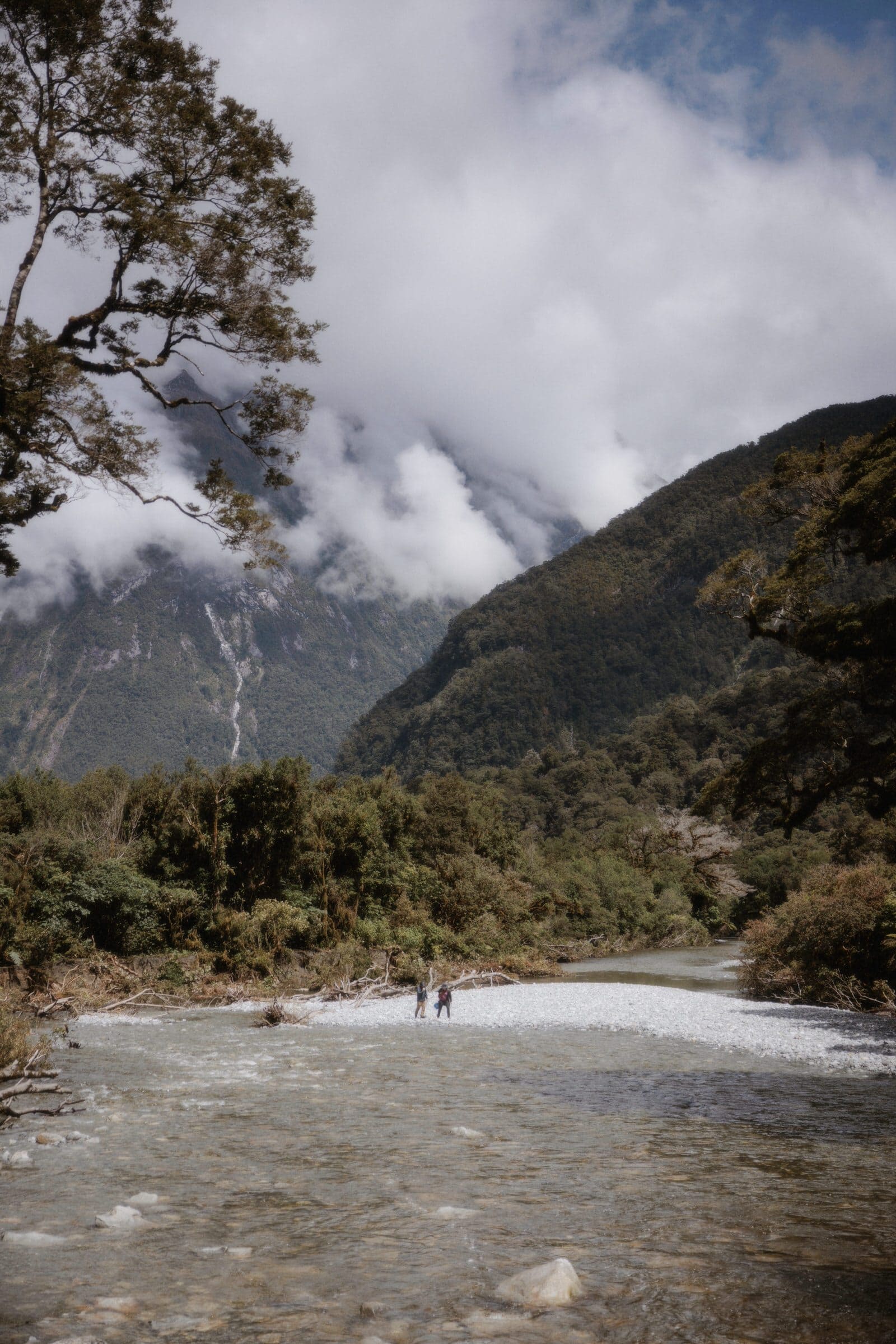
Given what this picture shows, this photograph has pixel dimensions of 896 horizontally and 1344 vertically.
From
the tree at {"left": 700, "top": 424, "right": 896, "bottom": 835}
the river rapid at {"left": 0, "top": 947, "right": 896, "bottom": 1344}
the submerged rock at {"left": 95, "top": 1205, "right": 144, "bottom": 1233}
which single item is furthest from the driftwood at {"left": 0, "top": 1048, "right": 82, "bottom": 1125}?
the tree at {"left": 700, "top": 424, "right": 896, "bottom": 835}

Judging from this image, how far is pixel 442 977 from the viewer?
32.1 meters

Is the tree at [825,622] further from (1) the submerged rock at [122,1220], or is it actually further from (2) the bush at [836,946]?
(1) the submerged rock at [122,1220]

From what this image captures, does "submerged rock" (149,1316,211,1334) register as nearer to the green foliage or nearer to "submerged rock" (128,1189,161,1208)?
"submerged rock" (128,1189,161,1208)

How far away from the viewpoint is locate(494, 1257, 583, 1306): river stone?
4.86 m

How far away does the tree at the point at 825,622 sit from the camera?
16.3m

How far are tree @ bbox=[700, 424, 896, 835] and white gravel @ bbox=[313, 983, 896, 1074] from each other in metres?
4.82

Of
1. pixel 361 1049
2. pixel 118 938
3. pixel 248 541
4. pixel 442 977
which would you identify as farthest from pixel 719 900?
pixel 248 541

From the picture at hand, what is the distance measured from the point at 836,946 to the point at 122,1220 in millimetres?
24192

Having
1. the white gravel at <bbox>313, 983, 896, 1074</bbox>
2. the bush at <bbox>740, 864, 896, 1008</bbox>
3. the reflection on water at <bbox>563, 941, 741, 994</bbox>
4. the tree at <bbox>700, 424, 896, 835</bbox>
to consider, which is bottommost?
the reflection on water at <bbox>563, 941, 741, 994</bbox>

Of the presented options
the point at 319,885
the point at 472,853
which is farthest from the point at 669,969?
the point at 319,885

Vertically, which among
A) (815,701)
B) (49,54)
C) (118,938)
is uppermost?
(49,54)

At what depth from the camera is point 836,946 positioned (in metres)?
25.0

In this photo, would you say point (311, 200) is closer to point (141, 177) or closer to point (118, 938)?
point (141, 177)

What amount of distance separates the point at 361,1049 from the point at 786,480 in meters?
18.0
